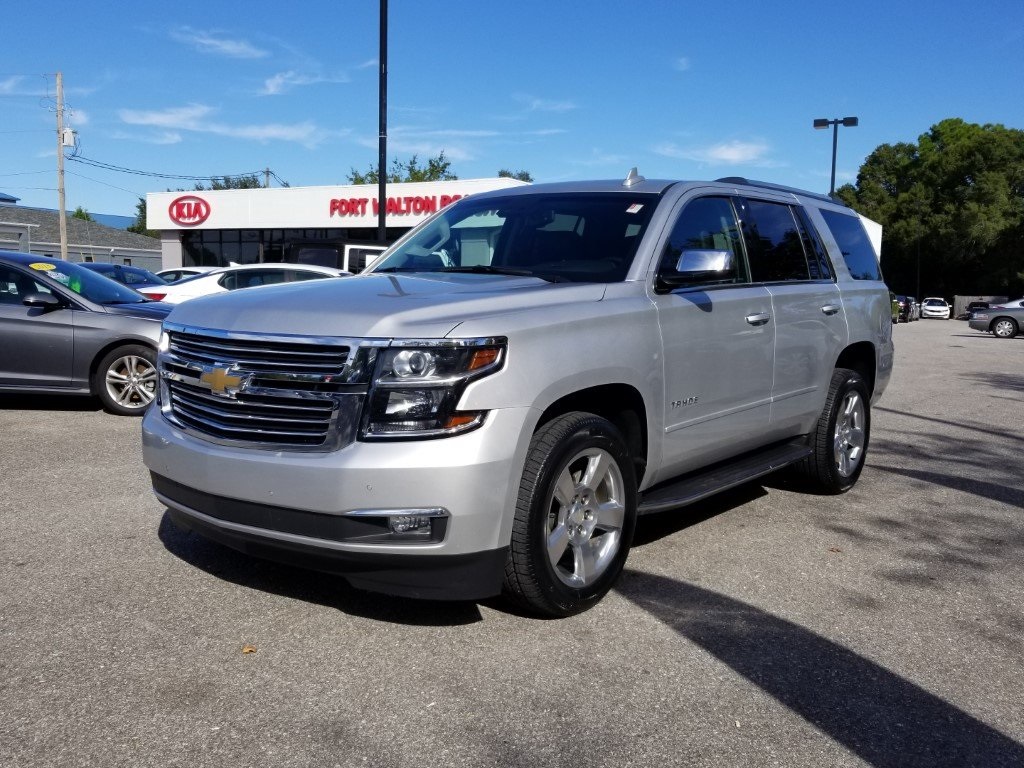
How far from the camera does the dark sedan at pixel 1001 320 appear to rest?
35.3 metres

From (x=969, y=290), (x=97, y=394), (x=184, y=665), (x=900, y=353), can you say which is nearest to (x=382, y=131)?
(x=97, y=394)

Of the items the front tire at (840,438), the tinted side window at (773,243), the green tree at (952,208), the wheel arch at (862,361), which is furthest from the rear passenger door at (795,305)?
the green tree at (952,208)

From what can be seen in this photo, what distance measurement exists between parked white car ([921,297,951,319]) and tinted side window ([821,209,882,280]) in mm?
55716

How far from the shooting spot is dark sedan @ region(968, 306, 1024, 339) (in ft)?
116

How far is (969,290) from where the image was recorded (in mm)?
70188

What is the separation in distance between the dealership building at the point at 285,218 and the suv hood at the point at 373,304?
27524mm

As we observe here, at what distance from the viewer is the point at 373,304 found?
3791 mm

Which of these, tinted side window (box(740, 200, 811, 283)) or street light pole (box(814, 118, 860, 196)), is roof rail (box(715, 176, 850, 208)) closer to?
tinted side window (box(740, 200, 811, 283))

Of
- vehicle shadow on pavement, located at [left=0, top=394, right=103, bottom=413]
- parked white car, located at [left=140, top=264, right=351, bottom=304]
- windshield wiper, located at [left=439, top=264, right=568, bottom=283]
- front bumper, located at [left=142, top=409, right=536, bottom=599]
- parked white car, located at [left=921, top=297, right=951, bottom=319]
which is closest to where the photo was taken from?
front bumper, located at [left=142, top=409, right=536, bottom=599]

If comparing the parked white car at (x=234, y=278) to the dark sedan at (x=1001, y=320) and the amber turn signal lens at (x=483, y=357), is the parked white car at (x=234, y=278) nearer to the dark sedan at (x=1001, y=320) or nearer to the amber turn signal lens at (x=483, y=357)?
the amber turn signal lens at (x=483, y=357)

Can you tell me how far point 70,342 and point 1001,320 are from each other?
1366 inches

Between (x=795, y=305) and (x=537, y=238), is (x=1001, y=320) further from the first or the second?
(x=537, y=238)

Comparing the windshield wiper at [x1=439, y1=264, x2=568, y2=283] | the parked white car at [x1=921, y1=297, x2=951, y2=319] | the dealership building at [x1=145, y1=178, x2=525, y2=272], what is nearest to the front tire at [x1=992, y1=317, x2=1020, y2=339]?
the dealership building at [x1=145, y1=178, x2=525, y2=272]

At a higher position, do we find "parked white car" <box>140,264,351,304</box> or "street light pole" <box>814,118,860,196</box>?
"street light pole" <box>814,118,860,196</box>
